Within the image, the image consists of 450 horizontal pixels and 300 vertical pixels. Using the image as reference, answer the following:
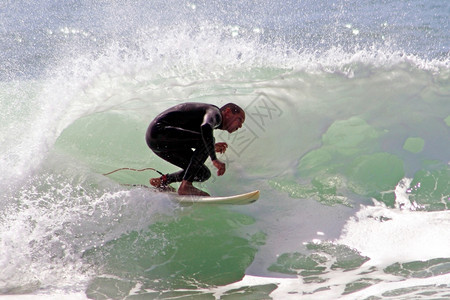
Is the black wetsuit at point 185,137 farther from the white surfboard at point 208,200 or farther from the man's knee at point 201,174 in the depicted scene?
the white surfboard at point 208,200

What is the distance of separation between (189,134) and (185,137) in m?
0.05

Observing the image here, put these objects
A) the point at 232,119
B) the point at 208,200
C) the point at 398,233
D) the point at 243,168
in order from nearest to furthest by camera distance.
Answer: the point at 232,119 < the point at 208,200 < the point at 398,233 < the point at 243,168

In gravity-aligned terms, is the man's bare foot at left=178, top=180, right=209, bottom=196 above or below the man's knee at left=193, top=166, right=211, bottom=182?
below

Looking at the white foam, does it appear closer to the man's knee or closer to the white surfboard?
the white surfboard

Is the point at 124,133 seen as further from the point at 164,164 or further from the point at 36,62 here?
the point at 36,62

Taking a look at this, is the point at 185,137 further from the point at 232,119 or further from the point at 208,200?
the point at 208,200

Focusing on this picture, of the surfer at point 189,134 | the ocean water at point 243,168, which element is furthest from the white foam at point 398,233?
the surfer at point 189,134

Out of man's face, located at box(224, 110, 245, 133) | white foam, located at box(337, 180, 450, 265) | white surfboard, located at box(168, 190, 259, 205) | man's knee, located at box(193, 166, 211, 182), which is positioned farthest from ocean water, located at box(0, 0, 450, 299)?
man's face, located at box(224, 110, 245, 133)

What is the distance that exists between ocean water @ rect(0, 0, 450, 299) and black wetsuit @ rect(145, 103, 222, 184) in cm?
44

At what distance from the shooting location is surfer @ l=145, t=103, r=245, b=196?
399 centimetres

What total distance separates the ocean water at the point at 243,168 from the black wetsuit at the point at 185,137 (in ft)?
1.45

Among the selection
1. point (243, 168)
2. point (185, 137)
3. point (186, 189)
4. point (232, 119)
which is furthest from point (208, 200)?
point (243, 168)

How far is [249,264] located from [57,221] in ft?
6.26

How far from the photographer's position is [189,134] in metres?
4.06
